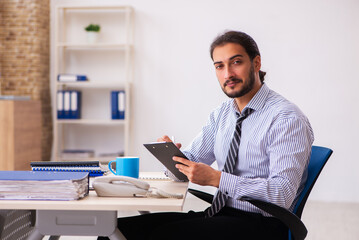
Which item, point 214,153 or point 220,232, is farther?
point 214,153

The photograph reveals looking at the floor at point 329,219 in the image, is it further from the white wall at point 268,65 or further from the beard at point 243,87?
the beard at point 243,87

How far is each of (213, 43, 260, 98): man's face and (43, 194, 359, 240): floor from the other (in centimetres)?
214

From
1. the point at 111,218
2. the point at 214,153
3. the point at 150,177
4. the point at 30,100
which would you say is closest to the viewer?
the point at 111,218

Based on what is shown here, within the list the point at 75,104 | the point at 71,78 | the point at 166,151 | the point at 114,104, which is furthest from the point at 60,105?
the point at 166,151

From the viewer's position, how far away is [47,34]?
5.52 m

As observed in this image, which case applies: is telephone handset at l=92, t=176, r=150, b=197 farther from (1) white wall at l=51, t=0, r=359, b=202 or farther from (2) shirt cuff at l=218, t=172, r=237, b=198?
(1) white wall at l=51, t=0, r=359, b=202

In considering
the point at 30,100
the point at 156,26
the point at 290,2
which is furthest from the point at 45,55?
the point at 290,2

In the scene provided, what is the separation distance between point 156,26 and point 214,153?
11.0ft

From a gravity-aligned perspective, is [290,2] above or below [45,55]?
above

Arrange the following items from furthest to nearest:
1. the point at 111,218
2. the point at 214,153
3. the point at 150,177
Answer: the point at 214,153
the point at 150,177
the point at 111,218

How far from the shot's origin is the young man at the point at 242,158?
70.2 inches

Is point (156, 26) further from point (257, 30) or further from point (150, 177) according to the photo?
point (150, 177)

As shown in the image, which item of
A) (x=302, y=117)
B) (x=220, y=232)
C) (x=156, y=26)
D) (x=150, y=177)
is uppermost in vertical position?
(x=156, y=26)

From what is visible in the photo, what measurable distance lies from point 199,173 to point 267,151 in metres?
0.34
